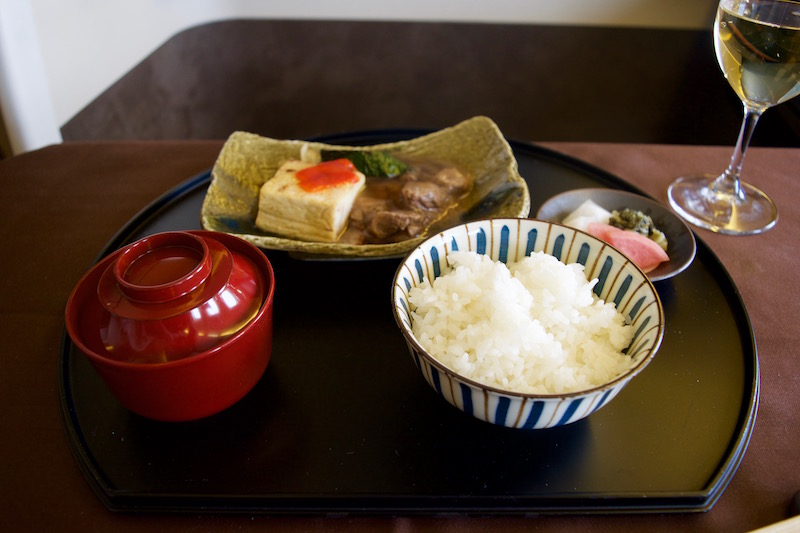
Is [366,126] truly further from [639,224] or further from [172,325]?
[172,325]

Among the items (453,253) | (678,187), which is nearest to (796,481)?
(453,253)

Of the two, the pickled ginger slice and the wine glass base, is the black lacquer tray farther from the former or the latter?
the wine glass base

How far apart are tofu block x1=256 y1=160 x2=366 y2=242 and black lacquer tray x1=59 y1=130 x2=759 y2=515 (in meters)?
0.28


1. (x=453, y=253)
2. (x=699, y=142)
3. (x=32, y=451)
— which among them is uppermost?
(x=453, y=253)

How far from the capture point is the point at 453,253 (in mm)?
986

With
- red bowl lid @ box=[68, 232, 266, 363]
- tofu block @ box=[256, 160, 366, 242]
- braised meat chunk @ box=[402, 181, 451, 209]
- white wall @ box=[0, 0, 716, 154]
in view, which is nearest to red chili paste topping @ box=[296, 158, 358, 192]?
tofu block @ box=[256, 160, 366, 242]

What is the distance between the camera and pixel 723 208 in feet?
4.44

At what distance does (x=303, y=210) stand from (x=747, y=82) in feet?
3.23

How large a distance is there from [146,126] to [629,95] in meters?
2.34

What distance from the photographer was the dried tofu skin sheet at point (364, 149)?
1.14m

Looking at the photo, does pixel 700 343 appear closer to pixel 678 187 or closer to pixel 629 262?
pixel 629 262

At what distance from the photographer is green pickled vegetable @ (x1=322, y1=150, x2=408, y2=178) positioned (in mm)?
1442

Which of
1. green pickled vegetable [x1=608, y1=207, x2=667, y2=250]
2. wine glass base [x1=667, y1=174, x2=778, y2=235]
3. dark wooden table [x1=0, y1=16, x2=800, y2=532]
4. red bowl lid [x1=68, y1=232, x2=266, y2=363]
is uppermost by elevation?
red bowl lid [x1=68, y1=232, x2=266, y2=363]

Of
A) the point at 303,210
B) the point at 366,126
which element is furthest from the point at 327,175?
the point at 366,126
